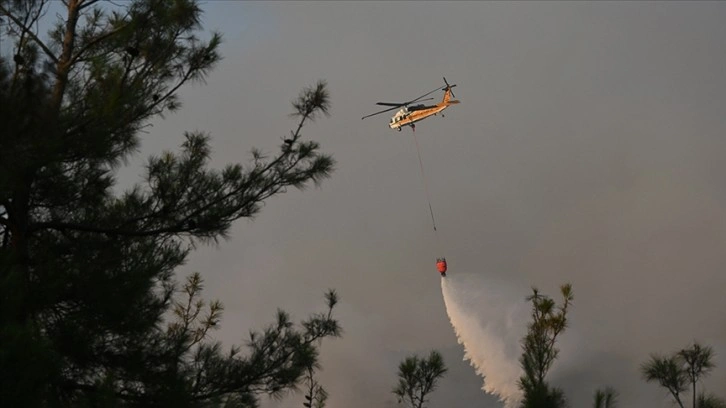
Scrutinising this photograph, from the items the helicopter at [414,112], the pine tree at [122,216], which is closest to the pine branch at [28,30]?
the pine tree at [122,216]

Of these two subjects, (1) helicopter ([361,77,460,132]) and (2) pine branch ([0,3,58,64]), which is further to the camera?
(1) helicopter ([361,77,460,132])

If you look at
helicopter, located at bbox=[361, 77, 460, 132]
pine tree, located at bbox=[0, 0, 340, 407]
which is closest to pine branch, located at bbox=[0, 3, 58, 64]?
pine tree, located at bbox=[0, 0, 340, 407]

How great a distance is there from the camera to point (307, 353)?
1522 cm

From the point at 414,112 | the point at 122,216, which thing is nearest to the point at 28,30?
the point at 122,216

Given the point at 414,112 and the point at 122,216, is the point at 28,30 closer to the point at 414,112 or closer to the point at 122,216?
the point at 122,216

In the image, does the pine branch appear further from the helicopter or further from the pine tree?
the helicopter

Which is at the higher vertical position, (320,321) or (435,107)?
Answer: (435,107)

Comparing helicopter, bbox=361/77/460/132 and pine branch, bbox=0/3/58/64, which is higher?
helicopter, bbox=361/77/460/132

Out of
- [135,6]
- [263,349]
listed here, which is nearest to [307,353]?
[263,349]

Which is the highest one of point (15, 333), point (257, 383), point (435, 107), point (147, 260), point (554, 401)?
point (435, 107)

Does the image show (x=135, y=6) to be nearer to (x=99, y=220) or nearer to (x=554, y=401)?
(x=99, y=220)

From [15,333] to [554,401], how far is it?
472 cm

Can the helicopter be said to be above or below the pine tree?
above

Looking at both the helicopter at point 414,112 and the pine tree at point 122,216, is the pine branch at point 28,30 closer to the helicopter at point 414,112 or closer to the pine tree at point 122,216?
the pine tree at point 122,216
